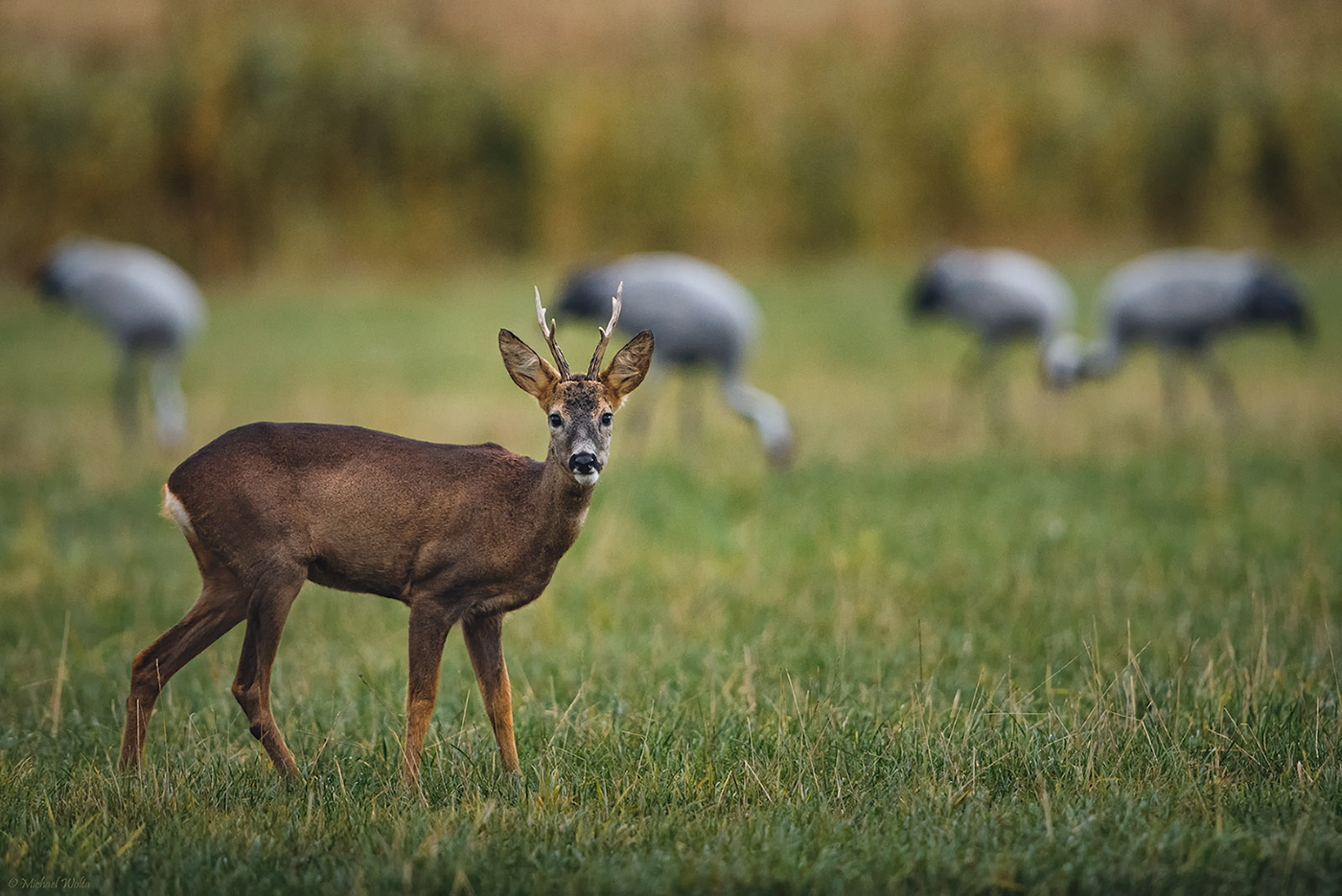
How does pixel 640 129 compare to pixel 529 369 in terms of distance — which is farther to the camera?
pixel 640 129

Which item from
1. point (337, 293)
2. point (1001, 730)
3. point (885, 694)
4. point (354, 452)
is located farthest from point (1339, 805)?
point (337, 293)

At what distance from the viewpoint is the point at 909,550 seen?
25.3 feet

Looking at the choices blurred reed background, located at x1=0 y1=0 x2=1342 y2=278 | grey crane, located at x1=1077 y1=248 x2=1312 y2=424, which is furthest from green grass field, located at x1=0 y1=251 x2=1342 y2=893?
blurred reed background, located at x1=0 y1=0 x2=1342 y2=278

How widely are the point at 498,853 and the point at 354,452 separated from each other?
1.36 meters

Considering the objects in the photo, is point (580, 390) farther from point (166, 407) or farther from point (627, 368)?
point (166, 407)

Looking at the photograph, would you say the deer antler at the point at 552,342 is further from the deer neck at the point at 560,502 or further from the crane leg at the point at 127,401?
the crane leg at the point at 127,401

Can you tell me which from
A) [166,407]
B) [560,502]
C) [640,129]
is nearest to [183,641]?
[560,502]

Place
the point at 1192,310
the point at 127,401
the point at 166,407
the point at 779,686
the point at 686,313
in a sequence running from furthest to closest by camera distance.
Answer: the point at 1192,310 < the point at 127,401 < the point at 166,407 < the point at 686,313 < the point at 779,686

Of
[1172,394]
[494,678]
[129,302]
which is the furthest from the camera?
[1172,394]

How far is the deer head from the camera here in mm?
3715

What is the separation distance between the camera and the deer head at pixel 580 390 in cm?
371

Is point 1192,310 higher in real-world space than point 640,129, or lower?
lower

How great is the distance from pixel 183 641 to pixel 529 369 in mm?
1361

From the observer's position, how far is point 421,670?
3932 mm
